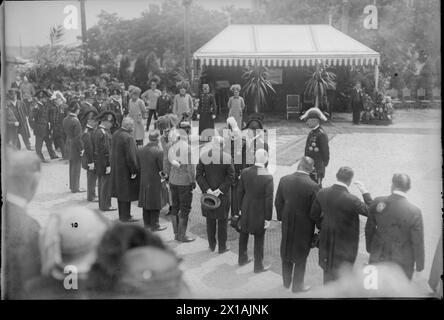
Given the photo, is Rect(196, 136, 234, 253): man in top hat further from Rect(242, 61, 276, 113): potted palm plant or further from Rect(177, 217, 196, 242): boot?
Rect(242, 61, 276, 113): potted palm plant

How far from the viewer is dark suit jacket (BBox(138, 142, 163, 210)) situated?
6.63m

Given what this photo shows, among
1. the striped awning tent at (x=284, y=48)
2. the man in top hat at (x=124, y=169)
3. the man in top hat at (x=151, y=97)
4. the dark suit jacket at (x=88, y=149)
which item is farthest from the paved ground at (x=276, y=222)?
the man in top hat at (x=151, y=97)

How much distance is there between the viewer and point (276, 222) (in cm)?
702

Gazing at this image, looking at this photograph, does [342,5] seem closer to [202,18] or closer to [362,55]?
[202,18]

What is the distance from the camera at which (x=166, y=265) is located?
18.7 feet

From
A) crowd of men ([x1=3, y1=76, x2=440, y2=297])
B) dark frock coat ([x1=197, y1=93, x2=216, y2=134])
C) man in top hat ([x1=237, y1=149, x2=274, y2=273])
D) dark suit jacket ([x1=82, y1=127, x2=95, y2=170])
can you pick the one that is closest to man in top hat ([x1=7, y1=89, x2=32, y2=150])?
crowd of men ([x1=3, y1=76, x2=440, y2=297])

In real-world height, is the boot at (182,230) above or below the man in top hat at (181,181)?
below

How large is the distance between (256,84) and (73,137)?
235 inches

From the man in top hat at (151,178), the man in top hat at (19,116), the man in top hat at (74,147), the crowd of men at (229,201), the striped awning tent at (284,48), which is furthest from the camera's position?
the striped awning tent at (284,48)


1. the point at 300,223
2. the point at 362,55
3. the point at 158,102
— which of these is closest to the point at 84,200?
the point at 300,223

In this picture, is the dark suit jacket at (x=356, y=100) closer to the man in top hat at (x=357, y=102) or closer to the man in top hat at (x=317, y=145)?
the man in top hat at (x=357, y=102)

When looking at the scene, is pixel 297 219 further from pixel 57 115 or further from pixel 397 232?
pixel 57 115

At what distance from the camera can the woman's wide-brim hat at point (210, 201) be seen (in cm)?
605
